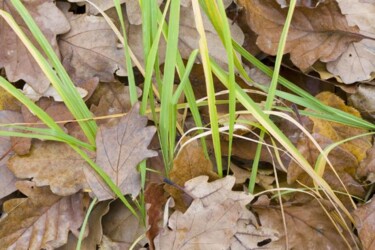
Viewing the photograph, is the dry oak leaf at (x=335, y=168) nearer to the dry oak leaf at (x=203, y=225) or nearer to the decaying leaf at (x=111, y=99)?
the dry oak leaf at (x=203, y=225)

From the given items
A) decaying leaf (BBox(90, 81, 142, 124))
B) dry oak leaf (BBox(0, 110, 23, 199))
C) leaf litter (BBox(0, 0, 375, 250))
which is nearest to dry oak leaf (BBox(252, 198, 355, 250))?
leaf litter (BBox(0, 0, 375, 250))

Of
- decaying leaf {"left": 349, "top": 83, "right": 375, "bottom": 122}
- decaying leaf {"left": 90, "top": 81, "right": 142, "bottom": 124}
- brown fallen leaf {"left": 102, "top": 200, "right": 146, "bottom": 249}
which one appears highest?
decaying leaf {"left": 349, "top": 83, "right": 375, "bottom": 122}

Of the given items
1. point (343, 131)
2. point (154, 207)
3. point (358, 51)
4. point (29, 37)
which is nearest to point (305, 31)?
point (358, 51)

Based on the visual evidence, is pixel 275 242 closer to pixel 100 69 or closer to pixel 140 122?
pixel 140 122

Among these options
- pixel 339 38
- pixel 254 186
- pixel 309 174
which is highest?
pixel 339 38

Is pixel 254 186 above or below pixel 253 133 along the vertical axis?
below

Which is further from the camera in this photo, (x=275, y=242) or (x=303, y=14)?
(x=303, y=14)

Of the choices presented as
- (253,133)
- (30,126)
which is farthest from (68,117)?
(253,133)

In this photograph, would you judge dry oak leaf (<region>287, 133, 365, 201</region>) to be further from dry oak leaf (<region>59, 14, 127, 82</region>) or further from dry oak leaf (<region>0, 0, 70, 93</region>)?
dry oak leaf (<region>0, 0, 70, 93</region>)
